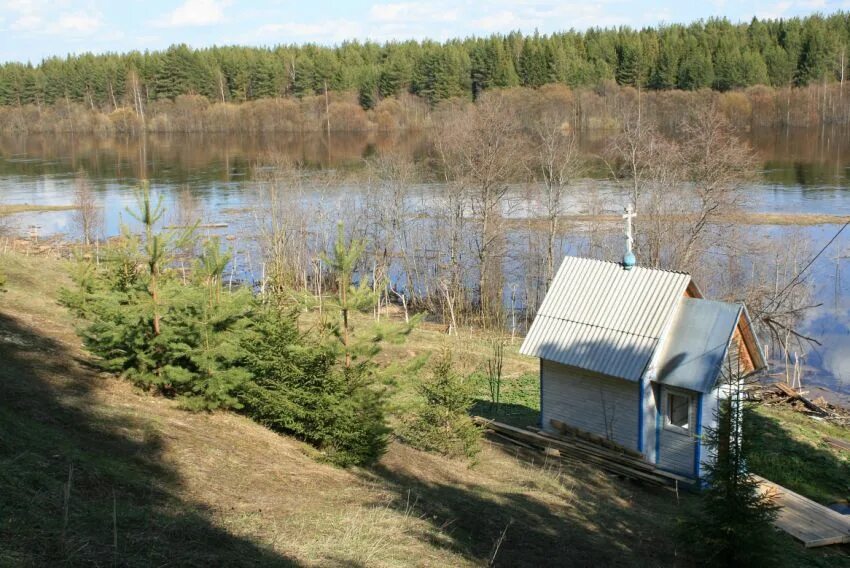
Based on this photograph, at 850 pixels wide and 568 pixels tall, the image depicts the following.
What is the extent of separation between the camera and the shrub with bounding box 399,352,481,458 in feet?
51.0

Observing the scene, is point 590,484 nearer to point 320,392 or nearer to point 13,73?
point 320,392

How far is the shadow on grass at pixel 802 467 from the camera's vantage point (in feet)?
58.3

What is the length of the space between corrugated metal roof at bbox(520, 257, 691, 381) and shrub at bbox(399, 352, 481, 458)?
2.47 meters

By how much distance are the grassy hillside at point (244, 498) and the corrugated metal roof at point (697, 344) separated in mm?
2150

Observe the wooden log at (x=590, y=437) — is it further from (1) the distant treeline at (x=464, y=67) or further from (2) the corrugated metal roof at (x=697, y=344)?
(1) the distant treeline at (x=464, y=67)

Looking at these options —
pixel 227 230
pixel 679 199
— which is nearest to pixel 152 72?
A: pixel 227 230

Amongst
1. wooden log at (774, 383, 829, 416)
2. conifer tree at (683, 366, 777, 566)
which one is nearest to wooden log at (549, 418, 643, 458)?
conifer tree at (683, 366, 777, 566)

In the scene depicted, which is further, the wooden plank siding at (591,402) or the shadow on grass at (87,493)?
the wooden plank siding at (591,402)

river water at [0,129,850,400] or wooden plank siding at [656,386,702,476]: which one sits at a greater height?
river water at [0,129,850,400]

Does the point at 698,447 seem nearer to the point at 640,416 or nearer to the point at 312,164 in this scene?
the point at 640,416

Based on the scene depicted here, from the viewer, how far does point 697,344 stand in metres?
15.7

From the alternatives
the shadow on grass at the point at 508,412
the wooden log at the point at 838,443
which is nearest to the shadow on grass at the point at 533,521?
the shadow on grass at the point at 508,412

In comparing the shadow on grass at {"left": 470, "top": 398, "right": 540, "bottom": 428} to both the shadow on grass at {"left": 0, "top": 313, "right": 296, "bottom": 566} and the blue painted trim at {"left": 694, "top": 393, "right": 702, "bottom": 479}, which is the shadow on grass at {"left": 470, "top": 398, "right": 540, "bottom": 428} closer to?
the blue painted trim at {"left": 694, "top": 393, "right": 702, "bottom": 479}

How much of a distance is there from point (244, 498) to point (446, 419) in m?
5.68
